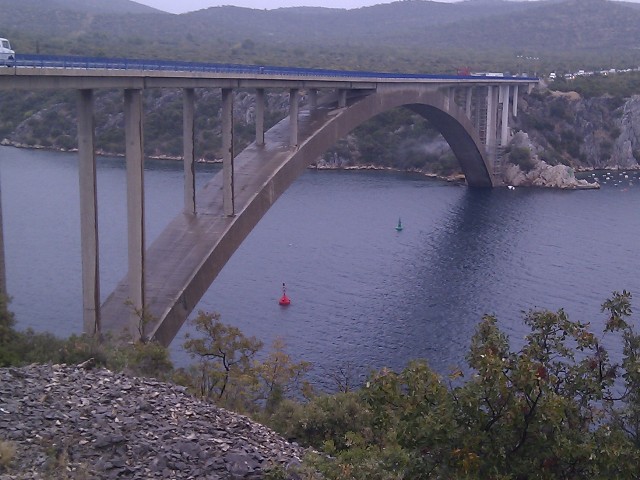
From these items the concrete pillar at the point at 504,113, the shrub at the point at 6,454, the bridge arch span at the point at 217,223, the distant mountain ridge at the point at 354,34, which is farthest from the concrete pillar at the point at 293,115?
the distant mountain ridge at the point at 354,34

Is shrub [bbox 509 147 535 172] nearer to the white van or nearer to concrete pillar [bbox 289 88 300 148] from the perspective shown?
concrete pillar [bbox 289 88 300 148]

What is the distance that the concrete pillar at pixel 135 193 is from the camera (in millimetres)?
18484

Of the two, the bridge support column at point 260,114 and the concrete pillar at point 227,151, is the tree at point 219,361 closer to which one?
the concrete pillar at point 227,151

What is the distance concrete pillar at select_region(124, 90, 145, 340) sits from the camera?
18484 mm

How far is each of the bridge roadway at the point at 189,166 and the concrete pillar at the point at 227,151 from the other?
28mm

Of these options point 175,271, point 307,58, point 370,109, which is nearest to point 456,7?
point 307,58

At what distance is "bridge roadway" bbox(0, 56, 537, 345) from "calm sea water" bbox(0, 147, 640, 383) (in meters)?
2.03

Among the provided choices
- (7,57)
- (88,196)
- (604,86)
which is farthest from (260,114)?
(604,86)

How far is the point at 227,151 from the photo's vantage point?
76.3 feet

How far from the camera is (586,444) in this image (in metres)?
6.62

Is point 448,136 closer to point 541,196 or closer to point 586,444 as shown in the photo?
point 541,196

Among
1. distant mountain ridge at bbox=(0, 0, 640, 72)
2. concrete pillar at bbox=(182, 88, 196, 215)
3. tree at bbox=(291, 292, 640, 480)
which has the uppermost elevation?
distant mountain ridge at bbox=(0, 0, 640, 72)

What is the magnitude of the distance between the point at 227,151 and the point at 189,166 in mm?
1474

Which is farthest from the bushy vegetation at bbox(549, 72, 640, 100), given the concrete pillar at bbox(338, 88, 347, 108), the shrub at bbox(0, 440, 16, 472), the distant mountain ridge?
the shrub at bbox(0, 440, 16, 472)
